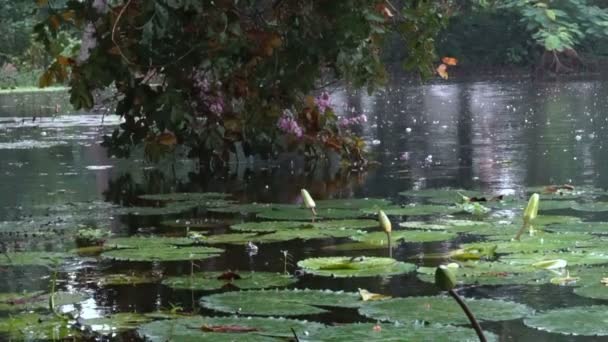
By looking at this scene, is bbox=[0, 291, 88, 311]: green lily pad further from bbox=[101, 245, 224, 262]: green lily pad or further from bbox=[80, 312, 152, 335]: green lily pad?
bbox=[101, 245, 224, 262]: green lily pad

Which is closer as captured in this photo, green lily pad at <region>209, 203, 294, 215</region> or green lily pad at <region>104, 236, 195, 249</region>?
green lily pad at <region>104, 236, 195, 249</region>

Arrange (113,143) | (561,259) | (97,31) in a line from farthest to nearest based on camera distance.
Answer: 1. (113,143)
2. (97,31)
3. (561,259)

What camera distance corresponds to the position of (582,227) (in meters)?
6.20

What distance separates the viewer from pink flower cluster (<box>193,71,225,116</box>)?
388 inches

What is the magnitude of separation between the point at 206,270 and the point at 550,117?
452 inches

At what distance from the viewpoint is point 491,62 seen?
116 feet

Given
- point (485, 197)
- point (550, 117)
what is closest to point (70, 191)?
point (485, 197)

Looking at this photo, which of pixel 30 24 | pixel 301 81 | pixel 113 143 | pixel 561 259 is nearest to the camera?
pixel 561 259

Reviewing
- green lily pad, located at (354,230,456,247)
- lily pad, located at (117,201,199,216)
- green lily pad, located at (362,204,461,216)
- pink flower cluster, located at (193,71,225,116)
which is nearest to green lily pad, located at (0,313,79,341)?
green lily pad, located at (354,230,456,247)

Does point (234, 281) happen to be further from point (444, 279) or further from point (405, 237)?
point (444, 279)

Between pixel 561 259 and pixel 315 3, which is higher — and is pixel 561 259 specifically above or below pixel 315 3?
below

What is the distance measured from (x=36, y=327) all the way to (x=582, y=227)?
2.95 m

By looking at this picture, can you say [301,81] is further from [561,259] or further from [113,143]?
[561,259]

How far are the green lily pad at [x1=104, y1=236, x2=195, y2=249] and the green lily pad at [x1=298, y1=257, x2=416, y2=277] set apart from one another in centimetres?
90
